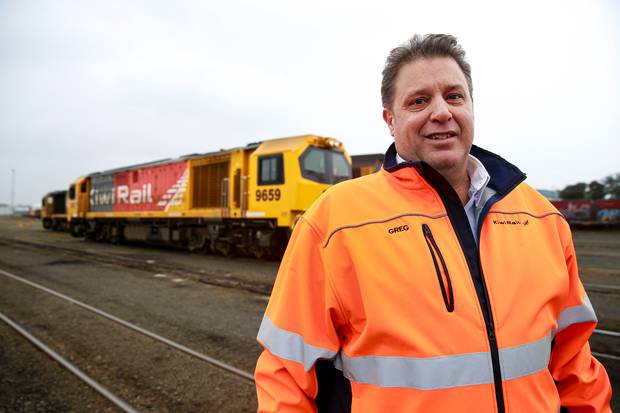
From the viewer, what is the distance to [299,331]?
3.93 ft

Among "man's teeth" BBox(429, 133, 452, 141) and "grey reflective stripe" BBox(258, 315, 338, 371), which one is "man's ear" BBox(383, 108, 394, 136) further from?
"grey reflective stripe" BBox(258, 315, 338, 371)

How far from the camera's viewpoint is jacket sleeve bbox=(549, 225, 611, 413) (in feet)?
4.29

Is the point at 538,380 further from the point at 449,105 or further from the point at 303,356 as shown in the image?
the point at 449,105

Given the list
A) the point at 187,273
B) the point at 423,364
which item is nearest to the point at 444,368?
the point at 423,364

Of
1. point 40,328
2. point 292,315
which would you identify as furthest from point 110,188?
point 292,315

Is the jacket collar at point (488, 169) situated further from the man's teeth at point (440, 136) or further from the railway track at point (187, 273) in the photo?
the railway track at point (187, 273)

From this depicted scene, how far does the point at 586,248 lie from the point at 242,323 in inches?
539

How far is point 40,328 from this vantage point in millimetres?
5082

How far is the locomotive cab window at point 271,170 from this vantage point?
405 inches

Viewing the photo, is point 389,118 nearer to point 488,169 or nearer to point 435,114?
point 435,114

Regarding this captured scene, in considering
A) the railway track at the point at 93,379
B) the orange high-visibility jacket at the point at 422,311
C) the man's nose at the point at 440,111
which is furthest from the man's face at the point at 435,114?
A: the railway track at the point at 93,379

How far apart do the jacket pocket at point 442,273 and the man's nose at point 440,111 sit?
428mm

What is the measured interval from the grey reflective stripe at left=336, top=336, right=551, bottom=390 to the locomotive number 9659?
9.20 metres

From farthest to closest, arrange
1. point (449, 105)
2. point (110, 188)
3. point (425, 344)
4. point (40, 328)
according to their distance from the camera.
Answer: point (110, 188) → point (40, 328) → point (449, 105) → point (425, 344)
